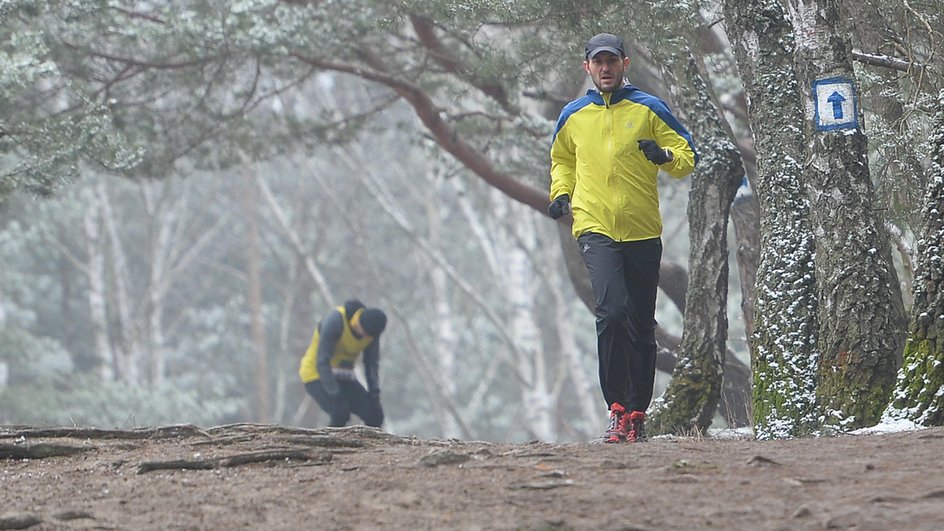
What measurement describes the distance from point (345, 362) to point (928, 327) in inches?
297

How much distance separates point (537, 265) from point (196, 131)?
44.5 feet

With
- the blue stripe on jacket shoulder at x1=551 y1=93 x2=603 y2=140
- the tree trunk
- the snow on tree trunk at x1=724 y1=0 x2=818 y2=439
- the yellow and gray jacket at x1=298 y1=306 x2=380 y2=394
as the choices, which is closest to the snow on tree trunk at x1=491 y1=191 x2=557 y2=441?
the tree trunk

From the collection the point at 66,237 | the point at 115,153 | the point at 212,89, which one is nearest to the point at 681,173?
the point at 115,153

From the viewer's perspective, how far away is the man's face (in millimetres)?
7012

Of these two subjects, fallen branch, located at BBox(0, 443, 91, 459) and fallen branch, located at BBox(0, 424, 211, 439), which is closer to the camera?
fallen branch, located at BBox(0, 443, 91, 459)

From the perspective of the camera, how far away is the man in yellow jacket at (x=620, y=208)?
7027 mm

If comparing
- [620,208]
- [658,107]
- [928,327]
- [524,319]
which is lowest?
[928,327]

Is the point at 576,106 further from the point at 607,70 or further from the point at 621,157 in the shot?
the point at 621,157

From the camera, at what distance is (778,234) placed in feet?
26.5

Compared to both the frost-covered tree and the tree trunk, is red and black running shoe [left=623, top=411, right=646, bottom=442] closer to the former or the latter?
the frost-covered tree

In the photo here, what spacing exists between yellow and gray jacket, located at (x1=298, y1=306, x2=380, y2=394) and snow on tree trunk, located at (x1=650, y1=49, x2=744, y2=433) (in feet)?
13.1

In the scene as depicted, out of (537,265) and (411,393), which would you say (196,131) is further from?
(411,393)

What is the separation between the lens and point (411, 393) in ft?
143

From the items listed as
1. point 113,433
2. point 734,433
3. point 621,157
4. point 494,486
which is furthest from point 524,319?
point 494,486
